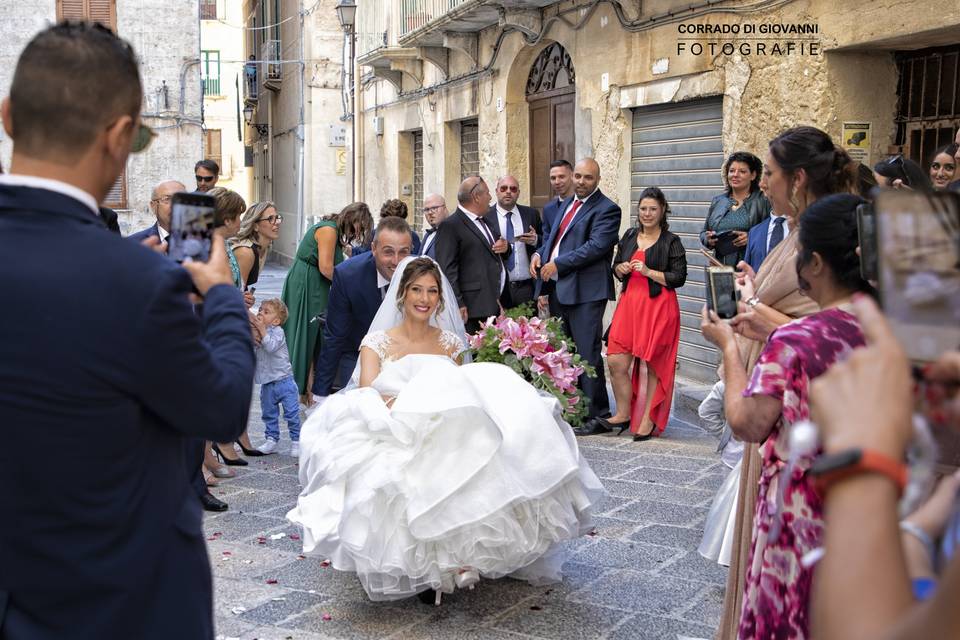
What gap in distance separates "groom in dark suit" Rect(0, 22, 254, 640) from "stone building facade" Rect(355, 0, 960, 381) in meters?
6.88

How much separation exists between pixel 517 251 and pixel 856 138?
2897 mm

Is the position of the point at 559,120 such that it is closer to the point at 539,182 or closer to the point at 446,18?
the point at 539,182

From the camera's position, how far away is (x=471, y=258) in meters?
8.79

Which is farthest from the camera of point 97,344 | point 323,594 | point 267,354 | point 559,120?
point 559,120

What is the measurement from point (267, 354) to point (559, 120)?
285 inches

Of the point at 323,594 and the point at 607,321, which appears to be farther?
the point at 607,321

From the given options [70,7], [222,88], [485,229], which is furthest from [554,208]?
[222,88]

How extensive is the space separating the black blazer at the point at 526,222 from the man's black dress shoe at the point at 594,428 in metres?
1.67

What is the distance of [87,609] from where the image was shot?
6.63ft

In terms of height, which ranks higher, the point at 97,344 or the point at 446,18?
the point at 446,18

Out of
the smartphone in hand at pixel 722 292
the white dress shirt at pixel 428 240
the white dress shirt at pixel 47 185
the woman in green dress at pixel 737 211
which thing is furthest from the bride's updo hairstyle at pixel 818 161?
the white dress shirt at pixel 428 240

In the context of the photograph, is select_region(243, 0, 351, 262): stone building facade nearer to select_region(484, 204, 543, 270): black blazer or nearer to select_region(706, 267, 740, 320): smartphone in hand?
select_region(484, 204, 543, 270): black blazer

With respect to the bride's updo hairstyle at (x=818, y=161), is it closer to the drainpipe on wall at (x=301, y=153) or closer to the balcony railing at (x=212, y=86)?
the drainpipe on wall at (x=301, y=153)

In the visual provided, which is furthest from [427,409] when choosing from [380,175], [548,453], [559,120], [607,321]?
[380,175]
